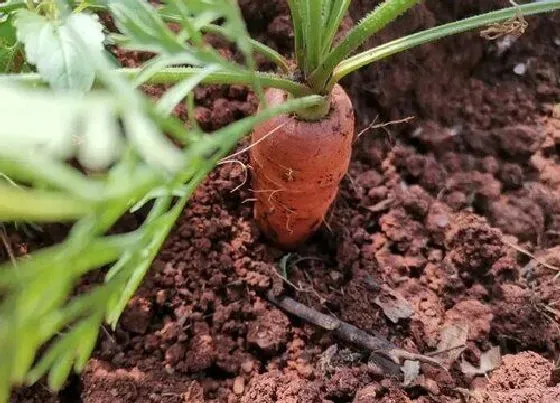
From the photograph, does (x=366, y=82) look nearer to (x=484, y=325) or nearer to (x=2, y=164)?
(x=484, y=325)

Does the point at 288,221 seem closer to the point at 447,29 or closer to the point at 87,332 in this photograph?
the point at 447,29

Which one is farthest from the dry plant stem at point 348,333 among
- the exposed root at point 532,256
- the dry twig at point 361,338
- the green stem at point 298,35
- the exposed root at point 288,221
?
the green stem at point 298,35

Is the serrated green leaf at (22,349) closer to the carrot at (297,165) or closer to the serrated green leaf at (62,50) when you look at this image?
the serrated green leaf at (62,50)

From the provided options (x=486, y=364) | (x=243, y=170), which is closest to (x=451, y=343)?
(x=486, y=364)

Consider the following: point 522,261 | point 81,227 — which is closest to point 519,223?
point 522,261

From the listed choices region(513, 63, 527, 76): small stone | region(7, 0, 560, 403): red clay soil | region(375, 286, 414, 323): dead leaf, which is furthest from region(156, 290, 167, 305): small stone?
region(513, 63, 527, 76): small stone

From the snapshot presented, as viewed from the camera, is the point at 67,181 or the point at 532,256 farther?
the point at 532,256
